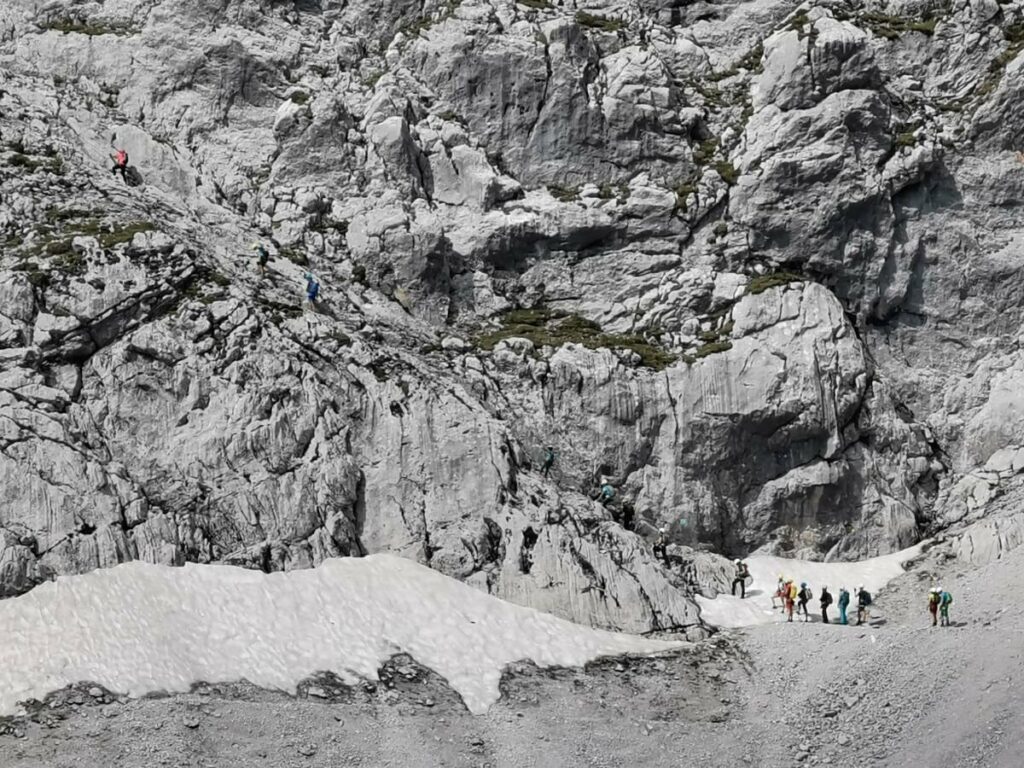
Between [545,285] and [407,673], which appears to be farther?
[545,285]

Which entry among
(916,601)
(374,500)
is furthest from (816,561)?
(374,500)

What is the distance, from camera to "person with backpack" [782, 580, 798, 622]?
4753 cm

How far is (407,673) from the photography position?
4184cm

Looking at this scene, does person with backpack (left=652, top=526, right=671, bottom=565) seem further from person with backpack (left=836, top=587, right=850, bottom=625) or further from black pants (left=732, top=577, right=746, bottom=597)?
person with backpack (left=836, top=587, right=850, bottom=625)

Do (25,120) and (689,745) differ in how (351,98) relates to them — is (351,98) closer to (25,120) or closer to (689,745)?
(25,120)

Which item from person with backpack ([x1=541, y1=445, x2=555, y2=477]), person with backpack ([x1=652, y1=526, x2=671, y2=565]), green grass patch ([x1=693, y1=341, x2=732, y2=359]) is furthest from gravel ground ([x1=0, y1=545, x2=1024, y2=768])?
green grass patch ([x1=693, y1=341, x2=732, y2=359])

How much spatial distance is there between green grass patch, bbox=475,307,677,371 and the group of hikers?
1090cm

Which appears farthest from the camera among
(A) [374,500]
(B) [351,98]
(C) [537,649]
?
(B) [351,98]

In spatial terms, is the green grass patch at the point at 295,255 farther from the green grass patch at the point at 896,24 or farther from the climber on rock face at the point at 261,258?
the green grass patch at the point at 896,24

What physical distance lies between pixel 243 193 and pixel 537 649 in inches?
1179

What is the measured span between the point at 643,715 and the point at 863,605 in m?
10.9

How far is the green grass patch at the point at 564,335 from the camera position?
55.9m

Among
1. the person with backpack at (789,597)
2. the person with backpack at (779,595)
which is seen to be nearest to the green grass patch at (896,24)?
the person with backpack at (779,595)

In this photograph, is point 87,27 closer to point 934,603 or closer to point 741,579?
point 741,579
